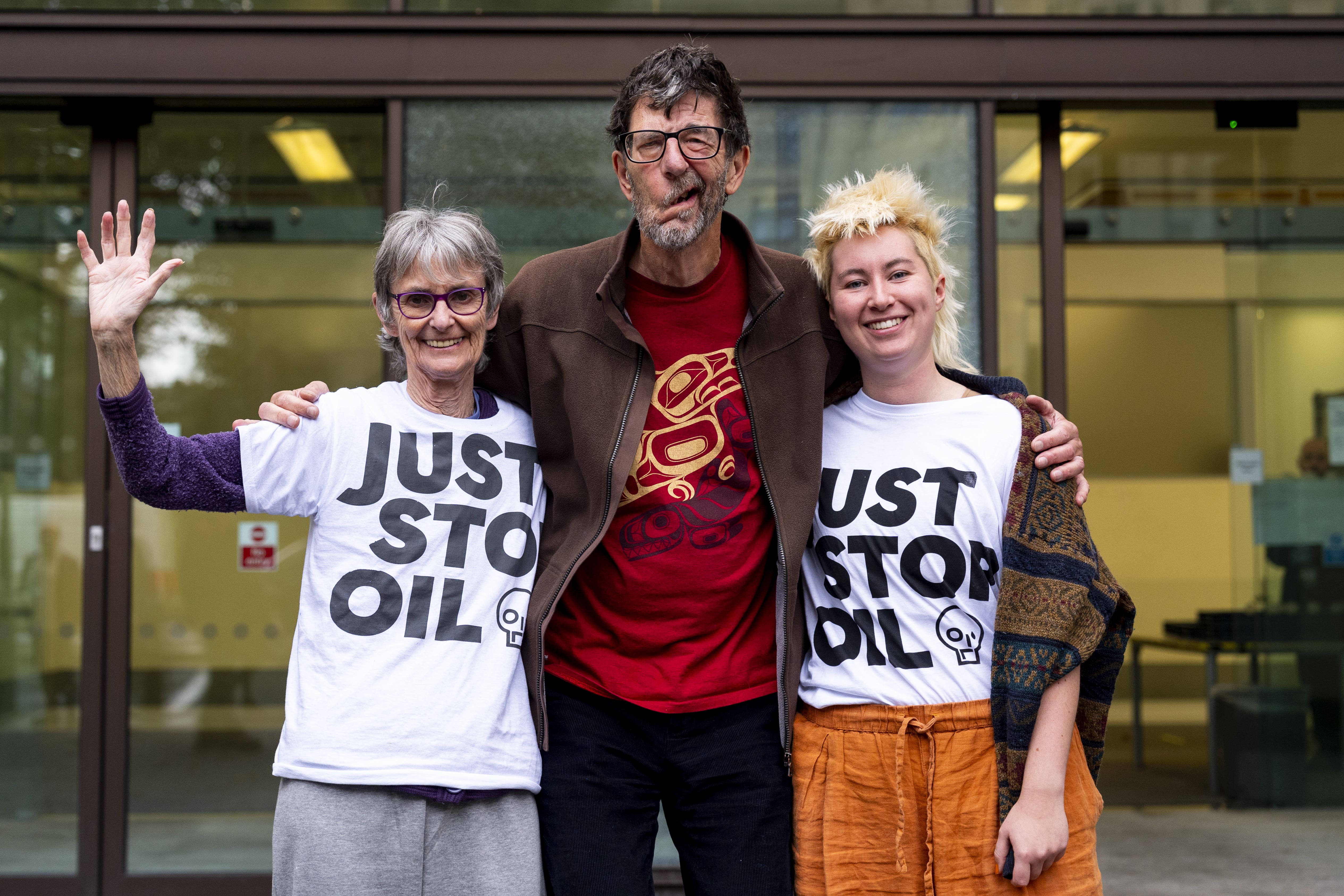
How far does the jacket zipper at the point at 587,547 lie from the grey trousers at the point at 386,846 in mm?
224

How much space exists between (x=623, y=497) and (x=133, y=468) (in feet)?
3.09

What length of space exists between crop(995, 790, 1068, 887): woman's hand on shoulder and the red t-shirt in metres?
0.54

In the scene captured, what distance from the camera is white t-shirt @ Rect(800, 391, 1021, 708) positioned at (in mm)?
2156

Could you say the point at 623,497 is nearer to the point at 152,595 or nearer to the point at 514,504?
the point at 514,504

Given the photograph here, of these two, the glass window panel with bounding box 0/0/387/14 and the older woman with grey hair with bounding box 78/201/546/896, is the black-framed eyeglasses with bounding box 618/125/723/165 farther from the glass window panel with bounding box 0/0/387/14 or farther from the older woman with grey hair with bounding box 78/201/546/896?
the glass window panel with bounding box 0/0/387/14

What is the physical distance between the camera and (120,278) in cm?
202

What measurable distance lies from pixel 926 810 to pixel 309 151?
3742mm

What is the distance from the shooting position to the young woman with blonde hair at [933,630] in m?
2.10

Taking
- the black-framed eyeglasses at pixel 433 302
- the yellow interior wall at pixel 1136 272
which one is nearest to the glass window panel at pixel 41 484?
the black-framed eyeglasses at pixel 433 302

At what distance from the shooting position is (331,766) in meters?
2.01

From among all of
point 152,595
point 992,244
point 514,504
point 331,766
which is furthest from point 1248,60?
point 152,595

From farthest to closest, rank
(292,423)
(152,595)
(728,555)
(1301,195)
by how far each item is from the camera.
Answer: (1301,195)
(152,595)
(728,555)
(292,423)

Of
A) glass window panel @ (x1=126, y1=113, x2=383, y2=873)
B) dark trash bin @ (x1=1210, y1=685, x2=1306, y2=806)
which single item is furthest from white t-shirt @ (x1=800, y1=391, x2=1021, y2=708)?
dark trash bin @ (x1=1210, y1=685, x2=1306, y2=806)

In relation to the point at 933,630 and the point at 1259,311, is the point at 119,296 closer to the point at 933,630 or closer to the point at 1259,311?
the point at 933,630
